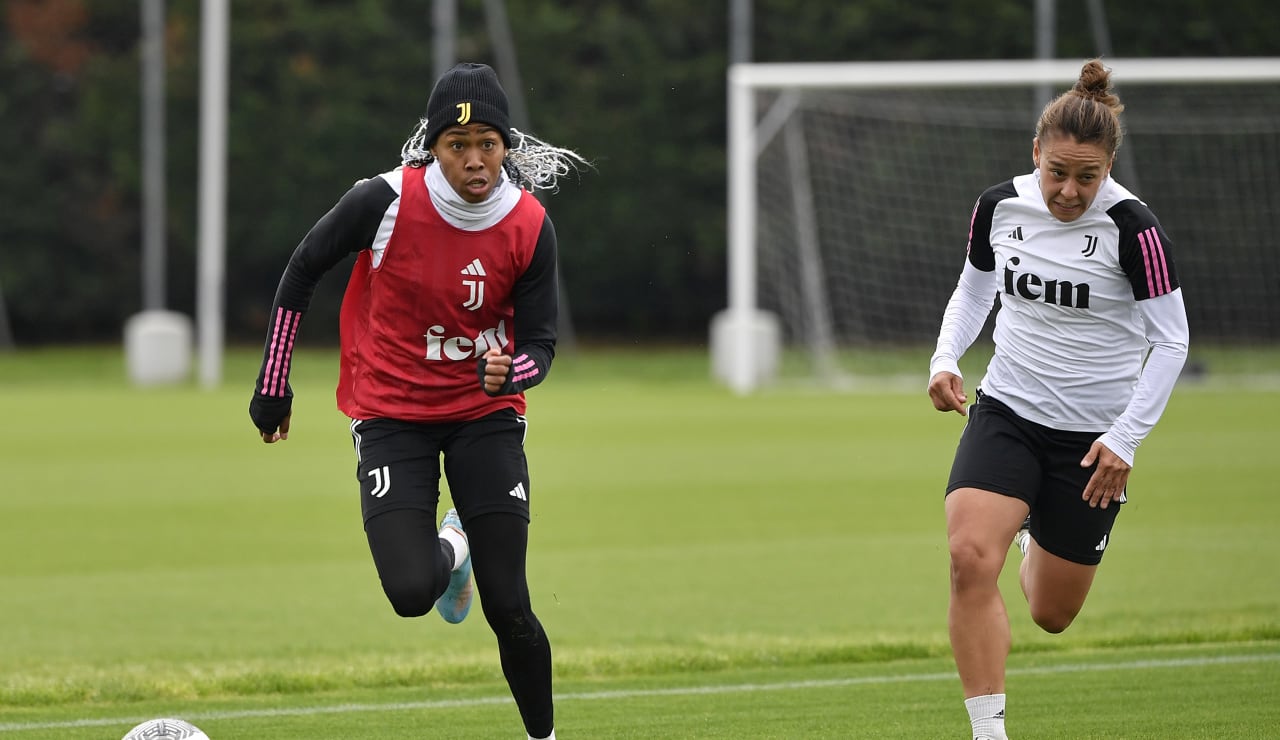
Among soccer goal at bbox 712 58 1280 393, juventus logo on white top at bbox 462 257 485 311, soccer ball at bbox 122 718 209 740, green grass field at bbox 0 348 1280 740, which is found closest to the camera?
soccer ball at bbox 122 718 209 740

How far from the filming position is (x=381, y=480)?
5348mm

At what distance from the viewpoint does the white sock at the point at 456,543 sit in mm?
5832

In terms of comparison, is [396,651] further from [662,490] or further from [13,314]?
[13,314]

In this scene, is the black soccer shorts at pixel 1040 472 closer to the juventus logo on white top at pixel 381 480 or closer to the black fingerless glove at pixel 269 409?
the juventus logo on white top at pixel 381 480

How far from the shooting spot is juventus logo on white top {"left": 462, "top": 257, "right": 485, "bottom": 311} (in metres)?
5.31

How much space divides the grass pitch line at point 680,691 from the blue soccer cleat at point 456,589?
63 centimetres

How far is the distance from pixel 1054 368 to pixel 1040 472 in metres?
0.34

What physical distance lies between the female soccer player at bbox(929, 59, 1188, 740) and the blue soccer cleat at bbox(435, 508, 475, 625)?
68.0 inches

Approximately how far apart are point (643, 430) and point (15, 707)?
13.6 metres

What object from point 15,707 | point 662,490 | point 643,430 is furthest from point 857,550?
point 643,430

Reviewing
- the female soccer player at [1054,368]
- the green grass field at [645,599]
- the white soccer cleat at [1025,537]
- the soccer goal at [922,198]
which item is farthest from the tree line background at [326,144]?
the female soccer player at [1054,368]

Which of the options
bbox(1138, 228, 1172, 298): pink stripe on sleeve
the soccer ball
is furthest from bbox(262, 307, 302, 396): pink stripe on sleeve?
bbox(1138, 228, 1172, 298): pink stripe on sleeve

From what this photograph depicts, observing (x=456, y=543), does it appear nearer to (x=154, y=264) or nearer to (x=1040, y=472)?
(x=1040, y=472)

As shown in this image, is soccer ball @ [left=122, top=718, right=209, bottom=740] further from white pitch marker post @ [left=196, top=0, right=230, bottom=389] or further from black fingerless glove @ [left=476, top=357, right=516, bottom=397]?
white pitch marker post @ [left=196, top=0, right=230, bottom=389]
